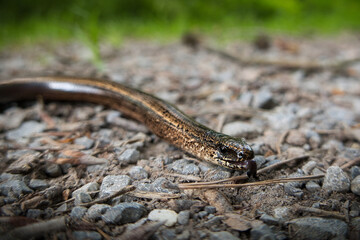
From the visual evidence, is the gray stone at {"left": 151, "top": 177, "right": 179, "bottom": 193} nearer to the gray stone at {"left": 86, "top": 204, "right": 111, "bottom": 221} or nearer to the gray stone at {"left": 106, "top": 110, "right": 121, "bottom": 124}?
the gray stone at {"left": 86, "top": 204, "right": 111, "bottom": 221}

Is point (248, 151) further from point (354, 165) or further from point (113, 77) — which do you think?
point (113, 77)

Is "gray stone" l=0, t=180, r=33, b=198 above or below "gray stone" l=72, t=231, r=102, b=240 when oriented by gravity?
above

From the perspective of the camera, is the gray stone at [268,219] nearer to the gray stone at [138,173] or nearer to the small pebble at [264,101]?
the gray stone at [138,173]

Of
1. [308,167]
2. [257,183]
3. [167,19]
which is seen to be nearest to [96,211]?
[257,183]

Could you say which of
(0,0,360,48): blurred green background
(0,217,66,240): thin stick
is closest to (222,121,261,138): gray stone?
(0,217,66,240): thin stick

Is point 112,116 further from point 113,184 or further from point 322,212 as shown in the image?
point 322,212

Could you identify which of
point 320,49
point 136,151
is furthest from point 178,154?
point 320,49

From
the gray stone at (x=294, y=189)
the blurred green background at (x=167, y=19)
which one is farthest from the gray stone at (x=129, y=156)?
the blurred green background at (x=167, y=19)
